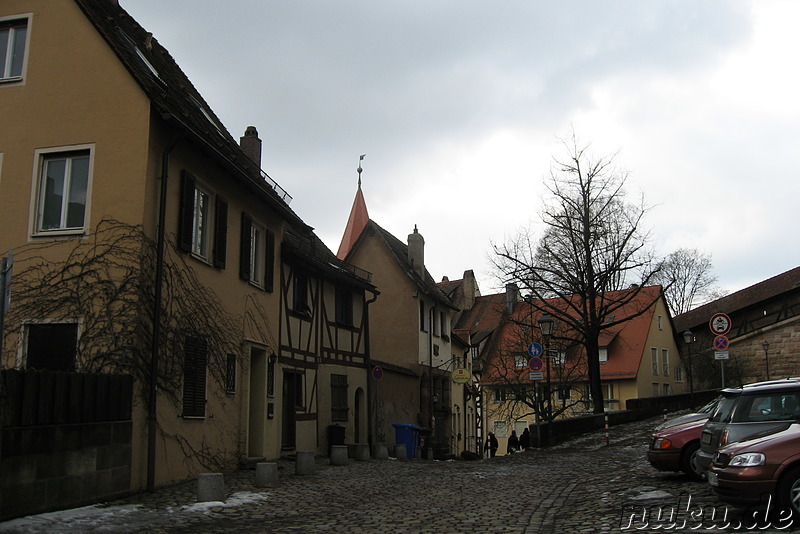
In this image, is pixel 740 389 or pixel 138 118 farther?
pixel 138 118

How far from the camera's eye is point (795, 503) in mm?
8766

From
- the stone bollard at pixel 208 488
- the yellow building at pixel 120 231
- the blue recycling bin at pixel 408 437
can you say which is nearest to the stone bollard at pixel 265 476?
the yellow building at pixel 120 231

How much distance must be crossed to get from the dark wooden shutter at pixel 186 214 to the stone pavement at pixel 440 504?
Answer: 4.51m

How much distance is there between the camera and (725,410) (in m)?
11.8

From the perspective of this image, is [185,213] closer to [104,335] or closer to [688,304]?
[104,335]

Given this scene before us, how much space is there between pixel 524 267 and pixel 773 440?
25.3 m

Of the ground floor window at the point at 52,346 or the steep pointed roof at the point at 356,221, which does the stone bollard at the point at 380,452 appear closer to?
the ground floor window at the point at 52,346

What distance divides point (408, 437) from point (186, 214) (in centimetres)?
1640

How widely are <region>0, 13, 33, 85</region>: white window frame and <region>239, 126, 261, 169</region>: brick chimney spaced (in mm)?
10545

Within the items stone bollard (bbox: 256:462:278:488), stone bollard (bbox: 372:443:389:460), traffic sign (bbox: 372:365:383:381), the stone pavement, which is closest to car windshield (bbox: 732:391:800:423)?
the stone pavement

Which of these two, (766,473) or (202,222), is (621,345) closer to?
(202,222)

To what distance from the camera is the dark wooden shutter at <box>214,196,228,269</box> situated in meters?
17.6

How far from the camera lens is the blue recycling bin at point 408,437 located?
97.5ft

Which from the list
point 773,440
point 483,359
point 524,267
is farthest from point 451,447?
point 773,440
